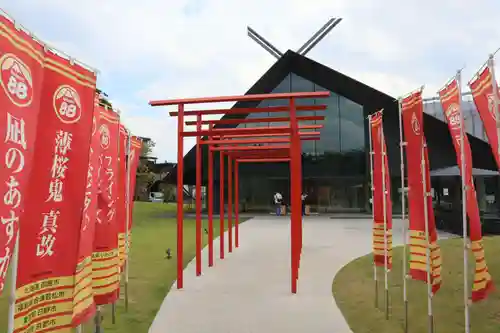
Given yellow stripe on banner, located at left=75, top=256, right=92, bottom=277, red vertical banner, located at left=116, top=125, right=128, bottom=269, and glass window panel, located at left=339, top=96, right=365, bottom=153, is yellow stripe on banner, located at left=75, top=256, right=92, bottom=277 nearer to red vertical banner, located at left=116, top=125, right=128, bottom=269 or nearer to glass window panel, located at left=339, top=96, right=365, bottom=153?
red vertical banner, located at left=116, top=125, right=128, bottom=269

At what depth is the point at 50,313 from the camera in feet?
8.36

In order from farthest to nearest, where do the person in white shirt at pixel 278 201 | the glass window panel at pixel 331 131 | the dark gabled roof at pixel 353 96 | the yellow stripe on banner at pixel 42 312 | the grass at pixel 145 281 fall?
the person in white shirt at pixel 278 201
the glass window panel at pixel 331 131
the dark gabled roof at pixel 353 96
the grass at pixel 145 281
the yellow stripe on banner at pixel 42 312

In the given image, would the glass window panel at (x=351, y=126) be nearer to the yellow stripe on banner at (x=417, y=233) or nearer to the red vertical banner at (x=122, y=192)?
the yellow stripe on banner at (x=417, y=233)

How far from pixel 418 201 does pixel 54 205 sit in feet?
11.5

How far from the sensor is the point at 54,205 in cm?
254

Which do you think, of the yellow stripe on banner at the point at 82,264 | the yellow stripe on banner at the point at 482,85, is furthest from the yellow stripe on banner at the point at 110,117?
the yellow stripe on banner at the point at 482,85

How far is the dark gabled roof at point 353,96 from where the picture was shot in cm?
1862

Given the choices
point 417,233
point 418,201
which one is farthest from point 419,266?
point 418,201

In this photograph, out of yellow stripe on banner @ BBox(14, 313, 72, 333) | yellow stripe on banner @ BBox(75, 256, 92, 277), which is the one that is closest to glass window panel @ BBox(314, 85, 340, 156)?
yellow stripe on banner @ BBox(75, 256, 92, 277)

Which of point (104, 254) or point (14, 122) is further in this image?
point (104, 254)

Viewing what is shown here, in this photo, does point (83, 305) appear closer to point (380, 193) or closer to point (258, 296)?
point (258, 296)

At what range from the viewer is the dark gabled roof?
18.6 m

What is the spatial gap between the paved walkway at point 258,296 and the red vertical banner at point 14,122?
108 inches

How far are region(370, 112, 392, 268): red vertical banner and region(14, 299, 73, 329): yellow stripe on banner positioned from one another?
150 inches
